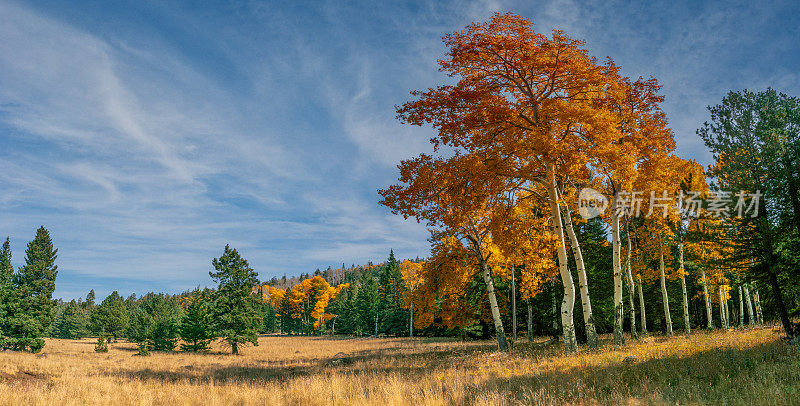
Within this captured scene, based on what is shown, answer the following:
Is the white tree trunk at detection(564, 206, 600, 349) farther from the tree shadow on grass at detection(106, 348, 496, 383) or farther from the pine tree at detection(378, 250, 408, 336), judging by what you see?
the pine tree at detection(378, 250, 408, 336)

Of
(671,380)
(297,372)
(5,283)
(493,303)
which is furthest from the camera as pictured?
(5,283)

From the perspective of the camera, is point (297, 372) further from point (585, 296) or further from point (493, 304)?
point (585, 296)

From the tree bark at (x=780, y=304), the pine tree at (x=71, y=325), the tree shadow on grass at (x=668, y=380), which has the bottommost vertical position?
the pine tree at (x=71, y=325)

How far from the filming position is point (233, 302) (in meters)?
38.6

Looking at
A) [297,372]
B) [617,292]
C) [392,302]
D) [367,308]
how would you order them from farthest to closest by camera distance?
[367,308] < [392,302] < [297,372] < [617,292]

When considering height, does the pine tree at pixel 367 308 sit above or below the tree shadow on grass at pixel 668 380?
below

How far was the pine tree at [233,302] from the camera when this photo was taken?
38062mm

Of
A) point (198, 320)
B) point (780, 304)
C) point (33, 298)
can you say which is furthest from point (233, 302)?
point (780, 304)

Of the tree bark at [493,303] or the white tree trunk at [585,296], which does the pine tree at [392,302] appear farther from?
the white tree trunk at [585,296]

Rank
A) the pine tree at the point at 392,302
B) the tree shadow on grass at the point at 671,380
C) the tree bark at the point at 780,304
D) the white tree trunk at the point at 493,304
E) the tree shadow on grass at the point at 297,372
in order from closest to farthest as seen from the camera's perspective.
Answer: the tree shadow on grass at the point at 671,380 < the tree bark at the point at 780,304 < the tree shadow on grass at the point at 297,372 < the white tree trunk at the point at 493,304 < the pine tree at the point at 392,302

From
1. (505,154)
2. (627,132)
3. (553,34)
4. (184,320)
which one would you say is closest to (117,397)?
(505,154)

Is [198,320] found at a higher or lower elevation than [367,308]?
higher

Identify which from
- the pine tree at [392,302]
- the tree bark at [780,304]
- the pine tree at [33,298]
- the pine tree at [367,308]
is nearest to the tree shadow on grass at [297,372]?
the tree bark at [780,304]

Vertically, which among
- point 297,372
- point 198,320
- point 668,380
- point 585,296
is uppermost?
point 585,296
